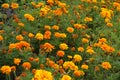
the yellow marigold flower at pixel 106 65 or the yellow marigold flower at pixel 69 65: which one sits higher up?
the yellow marigold flower at pixel 69 65

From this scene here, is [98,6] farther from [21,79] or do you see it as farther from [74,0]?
[21,79]

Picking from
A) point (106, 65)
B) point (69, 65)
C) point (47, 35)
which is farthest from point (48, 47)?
point (106, 65)

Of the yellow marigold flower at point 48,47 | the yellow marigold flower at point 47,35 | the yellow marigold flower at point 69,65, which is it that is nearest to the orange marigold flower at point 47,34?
the yellow marigold flower at point 47,35

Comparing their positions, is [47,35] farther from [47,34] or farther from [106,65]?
[106,65]

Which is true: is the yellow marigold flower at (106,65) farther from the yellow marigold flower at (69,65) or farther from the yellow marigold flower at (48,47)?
the yellow marigold flower at (48,47)

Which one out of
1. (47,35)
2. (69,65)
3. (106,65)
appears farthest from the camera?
(47,35)

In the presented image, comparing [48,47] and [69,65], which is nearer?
[69,65]

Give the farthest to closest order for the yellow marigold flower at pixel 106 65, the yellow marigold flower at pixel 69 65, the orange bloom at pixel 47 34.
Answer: the orange bloom at pixel 47 34, the yellow marigold flower at pixel 106 65, the yellow marigold flower at pixel 69 65

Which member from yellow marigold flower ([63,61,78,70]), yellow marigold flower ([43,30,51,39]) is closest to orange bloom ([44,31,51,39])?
yellow marigold flower ([43,30,51,39])

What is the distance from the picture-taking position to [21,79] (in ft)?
12.2

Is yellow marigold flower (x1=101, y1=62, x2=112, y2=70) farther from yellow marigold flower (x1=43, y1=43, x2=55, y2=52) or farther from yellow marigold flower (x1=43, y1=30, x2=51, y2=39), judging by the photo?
yellow marigold flower (x1=43, y1=30, x2=51, y2=39)

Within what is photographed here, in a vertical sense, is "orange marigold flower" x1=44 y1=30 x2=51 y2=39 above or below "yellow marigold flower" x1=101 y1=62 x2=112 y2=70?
above

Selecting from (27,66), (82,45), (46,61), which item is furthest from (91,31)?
(27,66)

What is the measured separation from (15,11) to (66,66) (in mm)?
2029
